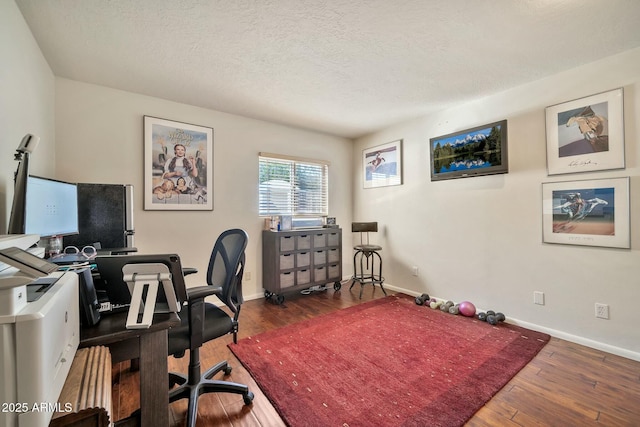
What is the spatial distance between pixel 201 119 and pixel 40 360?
310cm

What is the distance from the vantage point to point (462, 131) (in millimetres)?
3156

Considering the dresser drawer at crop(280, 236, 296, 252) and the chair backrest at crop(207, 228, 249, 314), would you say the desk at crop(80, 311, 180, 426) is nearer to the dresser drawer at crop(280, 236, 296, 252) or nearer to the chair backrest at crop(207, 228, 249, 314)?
the chair backrest at crop(207, 228, 249, 314)

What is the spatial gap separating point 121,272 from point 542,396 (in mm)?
2493

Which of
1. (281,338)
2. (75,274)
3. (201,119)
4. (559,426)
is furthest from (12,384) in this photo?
(201,119)

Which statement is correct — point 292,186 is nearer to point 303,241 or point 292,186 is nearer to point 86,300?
point 303,241

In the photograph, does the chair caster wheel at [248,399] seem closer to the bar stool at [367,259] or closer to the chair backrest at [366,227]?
the bar stool at [367,259]

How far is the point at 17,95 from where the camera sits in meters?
1.68

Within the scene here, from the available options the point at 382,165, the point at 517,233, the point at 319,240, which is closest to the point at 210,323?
the point at 319,240

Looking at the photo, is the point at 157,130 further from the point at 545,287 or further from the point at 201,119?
the point at 545,287

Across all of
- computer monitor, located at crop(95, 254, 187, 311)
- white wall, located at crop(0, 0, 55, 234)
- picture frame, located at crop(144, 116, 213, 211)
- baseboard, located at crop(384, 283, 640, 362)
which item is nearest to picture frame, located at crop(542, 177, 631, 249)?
baseboard, located at crop(384, 283, 640, 362)

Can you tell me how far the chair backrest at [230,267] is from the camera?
5.53 ft

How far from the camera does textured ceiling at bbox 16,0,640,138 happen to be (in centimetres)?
168

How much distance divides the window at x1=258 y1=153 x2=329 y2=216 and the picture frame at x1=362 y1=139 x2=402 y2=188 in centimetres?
69

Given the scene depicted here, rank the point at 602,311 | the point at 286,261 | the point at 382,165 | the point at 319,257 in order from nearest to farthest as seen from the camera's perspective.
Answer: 1. the point at 602,311
2. the point at 286,261
3. the point at 319,257
4. the point at 382,165
